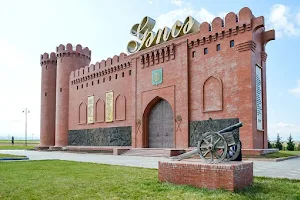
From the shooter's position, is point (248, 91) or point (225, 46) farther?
point (225, 46)

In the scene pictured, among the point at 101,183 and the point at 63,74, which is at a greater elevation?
the point at 63,74

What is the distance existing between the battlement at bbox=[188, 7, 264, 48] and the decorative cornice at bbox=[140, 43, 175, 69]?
1.51 m

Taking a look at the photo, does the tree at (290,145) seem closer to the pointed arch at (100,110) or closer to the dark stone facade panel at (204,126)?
the dark stone facade panel at (204,126)

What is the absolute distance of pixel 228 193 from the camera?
5738 millimetres

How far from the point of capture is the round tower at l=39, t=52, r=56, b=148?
3266 cm

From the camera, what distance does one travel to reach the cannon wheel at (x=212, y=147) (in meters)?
6.65

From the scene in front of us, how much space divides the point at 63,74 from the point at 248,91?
20220 mm

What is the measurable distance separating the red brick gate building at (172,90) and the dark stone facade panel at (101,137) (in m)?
0.08

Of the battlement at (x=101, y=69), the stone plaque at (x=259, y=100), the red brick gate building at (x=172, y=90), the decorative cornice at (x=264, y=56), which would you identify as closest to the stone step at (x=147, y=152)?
the red brick gate building at (x=172, y=90)

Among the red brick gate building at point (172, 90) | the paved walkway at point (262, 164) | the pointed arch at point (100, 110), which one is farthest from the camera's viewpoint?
the pointed arch at point (100, 110)

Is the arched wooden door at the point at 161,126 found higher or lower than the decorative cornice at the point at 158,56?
lower

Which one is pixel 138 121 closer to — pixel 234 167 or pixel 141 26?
pixel 141 26

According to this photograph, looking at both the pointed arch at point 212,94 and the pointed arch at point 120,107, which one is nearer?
the pointed arch at point 212,94

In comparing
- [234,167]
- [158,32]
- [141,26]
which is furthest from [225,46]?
[234,167]
